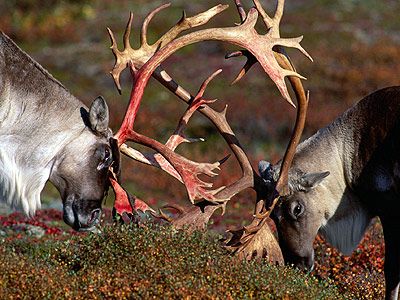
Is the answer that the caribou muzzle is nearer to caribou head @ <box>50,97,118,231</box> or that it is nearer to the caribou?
caribou head @ <box>50,97,118,231</box>

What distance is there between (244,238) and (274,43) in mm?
1826

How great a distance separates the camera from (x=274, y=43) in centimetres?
897

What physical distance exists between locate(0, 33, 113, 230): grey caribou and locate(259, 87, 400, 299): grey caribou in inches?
70.1

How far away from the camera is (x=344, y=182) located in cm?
931

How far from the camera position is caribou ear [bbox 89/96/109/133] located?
834cm

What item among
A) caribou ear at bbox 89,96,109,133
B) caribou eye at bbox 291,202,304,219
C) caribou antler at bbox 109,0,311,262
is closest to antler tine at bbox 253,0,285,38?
caribou antler at bbox 109,0,311,262

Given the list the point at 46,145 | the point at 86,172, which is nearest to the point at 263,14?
the point at 86,172

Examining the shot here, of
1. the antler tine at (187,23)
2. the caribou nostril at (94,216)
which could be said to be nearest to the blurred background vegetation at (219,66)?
the antler tine at (187,23)

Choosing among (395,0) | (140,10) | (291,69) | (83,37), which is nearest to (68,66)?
(83,37)

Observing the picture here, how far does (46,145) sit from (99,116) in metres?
0.53

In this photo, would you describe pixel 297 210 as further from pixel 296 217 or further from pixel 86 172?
pixel 86 172

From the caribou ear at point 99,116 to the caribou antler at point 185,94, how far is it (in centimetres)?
24

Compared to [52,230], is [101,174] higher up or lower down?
higher up

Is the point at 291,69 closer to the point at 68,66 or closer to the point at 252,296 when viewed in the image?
the point at 252,296
